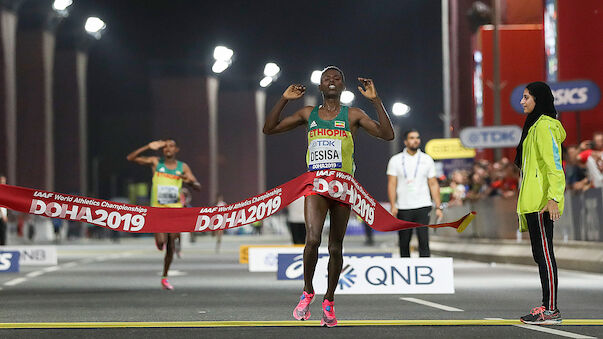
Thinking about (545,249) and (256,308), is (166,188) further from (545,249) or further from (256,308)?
(545,249)

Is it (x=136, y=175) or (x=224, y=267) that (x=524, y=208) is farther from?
(x=136, y=175)

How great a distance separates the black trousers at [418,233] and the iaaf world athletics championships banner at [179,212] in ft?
15.4

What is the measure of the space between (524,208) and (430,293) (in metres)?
4.18

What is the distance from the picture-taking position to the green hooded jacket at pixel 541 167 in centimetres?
1104

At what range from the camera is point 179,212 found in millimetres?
12102

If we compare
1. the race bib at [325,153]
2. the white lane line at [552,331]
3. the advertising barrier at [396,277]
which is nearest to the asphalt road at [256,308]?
the white lane line at [552,331]

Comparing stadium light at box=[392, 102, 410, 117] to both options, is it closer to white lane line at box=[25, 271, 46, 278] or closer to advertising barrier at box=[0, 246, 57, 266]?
advertising barrier at box=[0, 246, 57, 266]

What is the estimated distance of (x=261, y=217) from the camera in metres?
11.6

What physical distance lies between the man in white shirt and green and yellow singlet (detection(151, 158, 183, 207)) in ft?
9.33

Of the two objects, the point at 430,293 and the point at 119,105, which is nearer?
the point at 430,293

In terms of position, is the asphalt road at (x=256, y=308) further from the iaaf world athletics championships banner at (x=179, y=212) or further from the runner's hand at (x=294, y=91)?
the runner's hand at (x=294, y=91)

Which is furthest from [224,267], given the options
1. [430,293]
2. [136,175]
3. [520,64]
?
[136,175]

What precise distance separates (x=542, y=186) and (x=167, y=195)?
24.5ft

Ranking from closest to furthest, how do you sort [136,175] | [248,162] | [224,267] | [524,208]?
[524,208] < [224,267] < [248,162] < [136,175]
